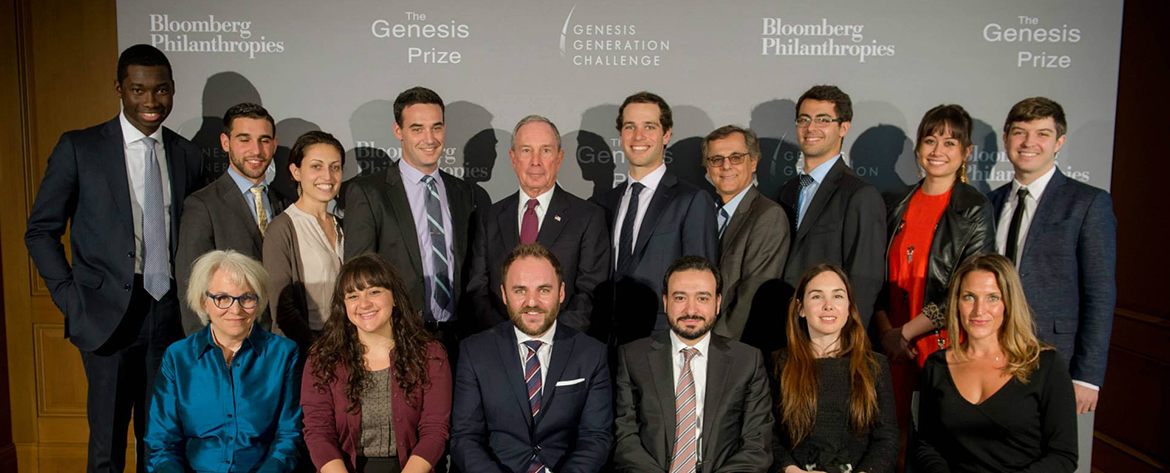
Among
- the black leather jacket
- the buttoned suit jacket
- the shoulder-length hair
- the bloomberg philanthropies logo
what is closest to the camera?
the shoulder-length hair

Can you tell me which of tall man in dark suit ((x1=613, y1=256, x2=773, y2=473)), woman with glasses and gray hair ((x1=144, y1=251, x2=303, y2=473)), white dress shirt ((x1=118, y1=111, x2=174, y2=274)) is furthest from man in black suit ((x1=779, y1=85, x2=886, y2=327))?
white dress shirt ((x1=118, y1=111, x2=174, y2=274))

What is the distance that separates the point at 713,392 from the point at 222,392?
75.3 inches

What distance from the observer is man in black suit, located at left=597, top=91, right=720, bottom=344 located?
3.42 metres

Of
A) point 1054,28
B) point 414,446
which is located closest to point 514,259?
point 414,446

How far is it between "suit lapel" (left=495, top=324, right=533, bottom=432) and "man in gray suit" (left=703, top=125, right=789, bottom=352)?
1004 millimetres

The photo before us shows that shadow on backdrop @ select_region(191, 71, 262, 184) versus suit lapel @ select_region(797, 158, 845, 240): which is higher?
shadow on backdrop @ select_region(191, 71, 262, 184)

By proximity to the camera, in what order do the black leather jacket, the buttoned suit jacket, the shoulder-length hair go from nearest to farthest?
the shoulder-length hair < the black leather jacket < the buttoned suit jacket

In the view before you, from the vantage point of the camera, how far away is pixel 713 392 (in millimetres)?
2848

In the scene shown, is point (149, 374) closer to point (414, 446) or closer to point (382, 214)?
point (382, 214)

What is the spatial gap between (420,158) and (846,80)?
102 inches

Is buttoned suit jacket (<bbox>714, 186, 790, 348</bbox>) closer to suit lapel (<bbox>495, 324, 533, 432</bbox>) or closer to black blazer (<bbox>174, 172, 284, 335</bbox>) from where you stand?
suit lapel (<bbox>495, 324, 533, 432</bbox>)

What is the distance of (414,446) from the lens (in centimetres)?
286

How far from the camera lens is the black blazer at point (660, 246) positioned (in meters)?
3.41

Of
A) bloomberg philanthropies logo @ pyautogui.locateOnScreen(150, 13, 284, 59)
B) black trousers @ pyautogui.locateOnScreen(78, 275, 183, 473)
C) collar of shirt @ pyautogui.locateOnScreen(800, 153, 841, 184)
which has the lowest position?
black trousers @ pyautogui.locateOnScreen(78, 275, 183, 473)
